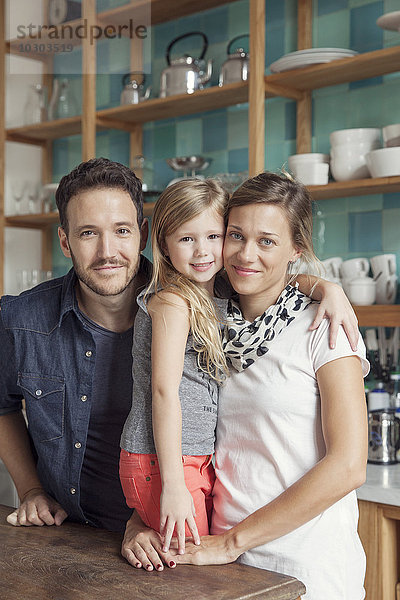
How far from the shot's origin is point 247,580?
1.29m

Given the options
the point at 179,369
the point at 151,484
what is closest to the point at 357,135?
the point at 179,369

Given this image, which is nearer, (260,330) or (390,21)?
(260,330)

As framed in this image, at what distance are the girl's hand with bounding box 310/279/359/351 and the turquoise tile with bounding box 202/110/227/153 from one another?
2.16m

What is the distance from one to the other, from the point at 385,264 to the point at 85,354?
1.40m

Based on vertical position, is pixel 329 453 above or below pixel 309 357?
below

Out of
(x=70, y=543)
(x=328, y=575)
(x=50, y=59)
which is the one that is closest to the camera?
(x=328, y=575)

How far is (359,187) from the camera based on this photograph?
2.69 meters

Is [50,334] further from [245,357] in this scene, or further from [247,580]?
[247,580]

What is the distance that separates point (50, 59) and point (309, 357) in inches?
137

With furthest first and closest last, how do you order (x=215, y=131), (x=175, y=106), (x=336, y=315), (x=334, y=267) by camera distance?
(x=215, y=131), (x=175, y=106), (x=334, y=267), (x=336, y=315)

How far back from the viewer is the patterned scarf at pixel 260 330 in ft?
4.83

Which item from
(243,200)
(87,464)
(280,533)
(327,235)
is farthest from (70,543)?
(327,235)

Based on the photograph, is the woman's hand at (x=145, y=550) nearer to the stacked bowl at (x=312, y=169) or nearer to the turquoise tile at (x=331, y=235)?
the stacked bowl at (x=312, y=169)

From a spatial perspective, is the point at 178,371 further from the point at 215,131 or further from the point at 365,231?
the point at 215,131
